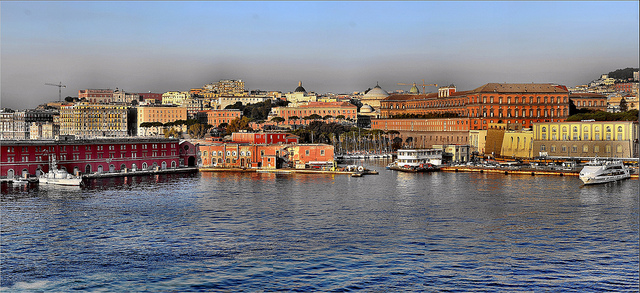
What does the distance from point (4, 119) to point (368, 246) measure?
65.5 metres

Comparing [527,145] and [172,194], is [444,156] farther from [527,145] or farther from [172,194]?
[172,194]

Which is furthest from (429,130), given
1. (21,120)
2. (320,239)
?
(21,120)

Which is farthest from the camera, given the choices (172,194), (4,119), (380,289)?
(4,119)

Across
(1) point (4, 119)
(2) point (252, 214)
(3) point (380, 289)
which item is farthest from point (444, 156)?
(1) point (4, 119)

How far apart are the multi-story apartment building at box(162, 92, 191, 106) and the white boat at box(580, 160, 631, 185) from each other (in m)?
61.5

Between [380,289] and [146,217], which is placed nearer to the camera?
[380,289]

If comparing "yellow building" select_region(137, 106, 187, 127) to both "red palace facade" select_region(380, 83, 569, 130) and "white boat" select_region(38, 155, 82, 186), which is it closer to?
"red palace facade" select_region(380, 83, 569, 130)

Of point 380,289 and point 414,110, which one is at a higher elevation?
point 414,110

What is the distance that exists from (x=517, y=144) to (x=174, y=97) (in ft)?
172

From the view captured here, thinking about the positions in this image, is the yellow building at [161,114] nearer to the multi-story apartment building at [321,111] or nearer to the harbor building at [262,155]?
the multi-story apartment building at [321,111]

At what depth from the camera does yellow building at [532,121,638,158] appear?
35.6 metres

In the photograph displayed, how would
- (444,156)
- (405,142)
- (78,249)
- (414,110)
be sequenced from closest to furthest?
(78,249) < (444,156) < (405,142) < (414,110)

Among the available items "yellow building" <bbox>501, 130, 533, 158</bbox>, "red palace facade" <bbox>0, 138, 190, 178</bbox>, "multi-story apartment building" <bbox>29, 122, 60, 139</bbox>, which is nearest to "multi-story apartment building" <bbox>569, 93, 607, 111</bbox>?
"yellow building" <bbox>501, 130, 533, 158</bbox>

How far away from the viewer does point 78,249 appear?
14.1 m
